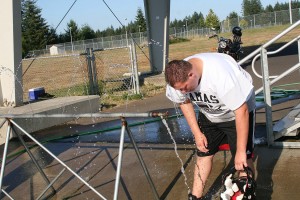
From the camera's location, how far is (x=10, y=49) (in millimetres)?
9602

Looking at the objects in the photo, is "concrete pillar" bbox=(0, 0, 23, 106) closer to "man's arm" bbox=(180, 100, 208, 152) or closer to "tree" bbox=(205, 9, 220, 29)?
"man's arm" bbox=(180, 100, 208, 152)

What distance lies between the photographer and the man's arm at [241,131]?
11.1 feet

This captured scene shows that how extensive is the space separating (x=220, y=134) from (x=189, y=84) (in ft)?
3.14

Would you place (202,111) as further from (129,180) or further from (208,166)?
(129,180)

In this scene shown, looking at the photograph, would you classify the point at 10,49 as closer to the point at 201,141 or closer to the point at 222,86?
the point at 201,141

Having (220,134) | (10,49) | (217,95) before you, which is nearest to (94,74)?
(10,49)

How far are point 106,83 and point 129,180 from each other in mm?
10225

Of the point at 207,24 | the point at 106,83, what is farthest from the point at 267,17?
the point at 106,83

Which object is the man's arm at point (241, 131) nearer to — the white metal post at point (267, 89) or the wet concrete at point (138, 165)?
the wet concrete at point (138, 165)

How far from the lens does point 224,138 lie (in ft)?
13.6

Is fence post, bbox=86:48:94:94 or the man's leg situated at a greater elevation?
fence post, bbox=86:48:94:94

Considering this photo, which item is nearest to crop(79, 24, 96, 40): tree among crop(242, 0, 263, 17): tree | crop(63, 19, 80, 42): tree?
crop(63, 19, 80, 42): tree

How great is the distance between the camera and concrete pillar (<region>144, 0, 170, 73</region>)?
49.1 feet

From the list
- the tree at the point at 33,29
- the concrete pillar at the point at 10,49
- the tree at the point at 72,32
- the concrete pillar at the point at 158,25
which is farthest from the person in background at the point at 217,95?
the tree at the point at 72,32
